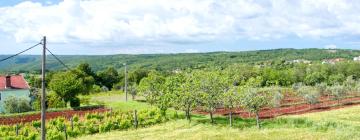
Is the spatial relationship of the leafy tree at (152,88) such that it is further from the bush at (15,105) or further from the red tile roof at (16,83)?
the red tile roof at (16,83)

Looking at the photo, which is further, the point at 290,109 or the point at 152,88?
the point at 290,109

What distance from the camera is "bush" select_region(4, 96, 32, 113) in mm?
52219

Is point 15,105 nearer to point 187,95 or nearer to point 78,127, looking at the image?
point 78,127

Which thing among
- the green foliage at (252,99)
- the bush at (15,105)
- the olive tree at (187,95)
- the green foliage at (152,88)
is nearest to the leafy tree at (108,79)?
the bush at (15,105)

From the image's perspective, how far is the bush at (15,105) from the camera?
52.2 m

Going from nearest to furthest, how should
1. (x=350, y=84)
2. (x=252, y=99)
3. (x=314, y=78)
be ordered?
(x=252, y=99) < (x=350, y=84) < (x=314, y=78)

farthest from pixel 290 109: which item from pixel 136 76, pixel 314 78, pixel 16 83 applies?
pixel 136 76

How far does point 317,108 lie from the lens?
49062 mm

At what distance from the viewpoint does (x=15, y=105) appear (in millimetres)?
52500

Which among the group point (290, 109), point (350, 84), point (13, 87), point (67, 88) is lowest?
point (290, 109)

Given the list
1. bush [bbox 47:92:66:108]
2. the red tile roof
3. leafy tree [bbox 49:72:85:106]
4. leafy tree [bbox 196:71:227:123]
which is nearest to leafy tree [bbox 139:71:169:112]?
leafy tree [bbox 49:72:85:106]

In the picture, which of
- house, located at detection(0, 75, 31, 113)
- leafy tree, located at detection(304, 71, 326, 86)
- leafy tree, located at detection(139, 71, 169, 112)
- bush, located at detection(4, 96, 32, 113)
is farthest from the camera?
leafy tree, located at detection(304, 71, 326, 86)

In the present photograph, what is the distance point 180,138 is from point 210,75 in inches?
475

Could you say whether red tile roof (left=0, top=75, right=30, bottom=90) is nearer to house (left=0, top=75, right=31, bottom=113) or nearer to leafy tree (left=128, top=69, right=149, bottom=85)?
house (left=0, top=75, right=31, bottom=113)
